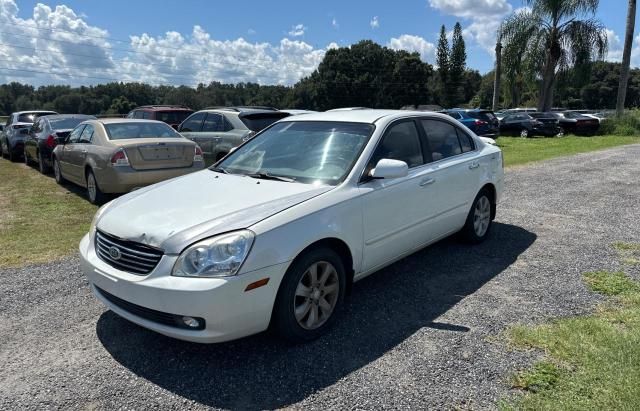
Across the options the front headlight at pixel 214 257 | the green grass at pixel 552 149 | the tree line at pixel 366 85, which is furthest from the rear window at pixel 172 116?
the tree line at pixel 366 85

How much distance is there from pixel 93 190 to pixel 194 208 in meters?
5.65

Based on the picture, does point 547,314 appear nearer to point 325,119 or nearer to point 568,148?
point 325,119

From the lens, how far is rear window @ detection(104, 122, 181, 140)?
8375mm

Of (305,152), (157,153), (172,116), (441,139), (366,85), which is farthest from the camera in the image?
(366,85)

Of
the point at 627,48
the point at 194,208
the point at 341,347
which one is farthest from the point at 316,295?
the point at 627,48

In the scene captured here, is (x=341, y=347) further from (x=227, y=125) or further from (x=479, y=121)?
(x=479, y=121)

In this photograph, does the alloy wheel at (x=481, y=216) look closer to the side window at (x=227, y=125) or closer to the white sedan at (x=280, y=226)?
the white sedan at (x=280, y=226)

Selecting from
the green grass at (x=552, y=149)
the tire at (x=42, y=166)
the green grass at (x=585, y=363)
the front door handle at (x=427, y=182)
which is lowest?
the green grass at (x=552, y=149)

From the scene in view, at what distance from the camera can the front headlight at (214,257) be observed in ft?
9.72

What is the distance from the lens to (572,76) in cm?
2805

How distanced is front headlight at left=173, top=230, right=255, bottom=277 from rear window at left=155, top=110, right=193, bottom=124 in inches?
472

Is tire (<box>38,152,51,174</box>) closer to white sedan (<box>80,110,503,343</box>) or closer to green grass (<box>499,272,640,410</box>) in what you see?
white sedan (<box>80,110,503,343</box>)

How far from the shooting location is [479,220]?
566 centimetres

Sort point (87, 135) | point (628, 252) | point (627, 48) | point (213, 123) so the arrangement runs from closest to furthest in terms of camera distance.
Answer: point (628, 252) → point (87, 135) → point (213, 123) → point (627, 48)
